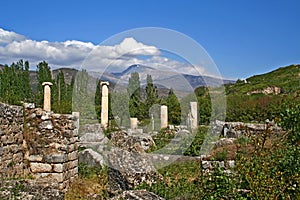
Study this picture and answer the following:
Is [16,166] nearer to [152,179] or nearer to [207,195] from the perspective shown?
[152,179]

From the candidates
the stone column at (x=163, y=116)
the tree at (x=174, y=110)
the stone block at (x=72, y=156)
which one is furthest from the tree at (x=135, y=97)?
the stone block at (x=72, y=156)

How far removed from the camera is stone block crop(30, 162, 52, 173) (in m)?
8.94

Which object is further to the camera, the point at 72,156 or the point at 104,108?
the point at 104,108

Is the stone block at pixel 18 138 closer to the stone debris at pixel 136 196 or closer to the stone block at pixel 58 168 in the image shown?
the stone block at pixel 58 168

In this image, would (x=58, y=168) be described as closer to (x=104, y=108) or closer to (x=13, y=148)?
(x=13, y=148)

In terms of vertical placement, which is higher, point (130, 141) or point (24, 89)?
point (24, 89)

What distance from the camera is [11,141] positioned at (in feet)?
27.7

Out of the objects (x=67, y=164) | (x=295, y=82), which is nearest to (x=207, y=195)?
(x=67, y=164)

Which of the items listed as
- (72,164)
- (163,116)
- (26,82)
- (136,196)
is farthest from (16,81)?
(136,196)

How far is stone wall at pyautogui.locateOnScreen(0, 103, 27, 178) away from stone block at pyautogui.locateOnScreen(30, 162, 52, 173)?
16cm

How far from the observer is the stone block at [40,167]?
A: 8938mm

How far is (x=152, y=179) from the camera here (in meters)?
8.52

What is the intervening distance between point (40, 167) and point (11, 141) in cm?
88

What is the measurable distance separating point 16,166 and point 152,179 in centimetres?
270
